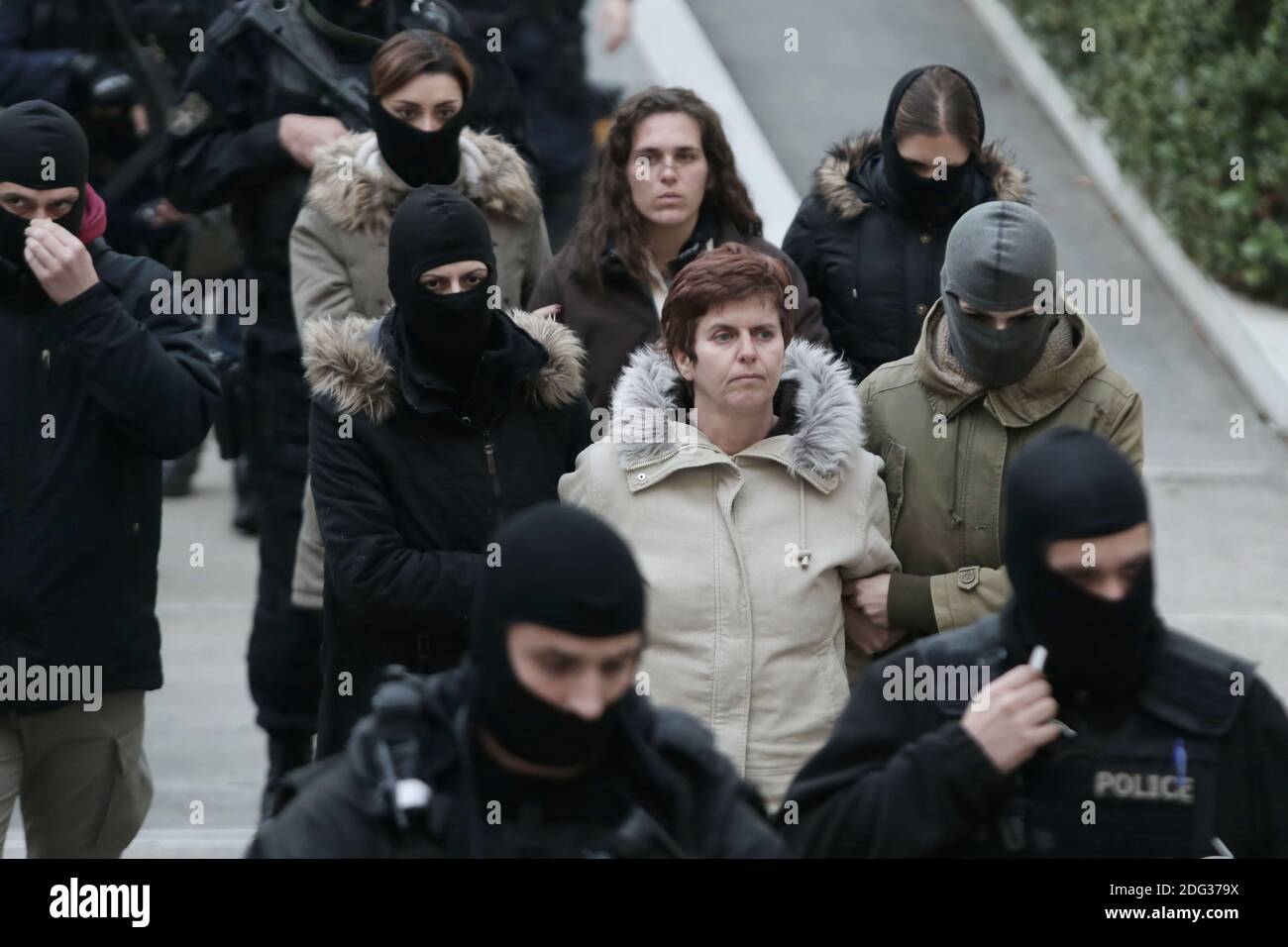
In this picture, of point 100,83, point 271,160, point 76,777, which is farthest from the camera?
point 100,83

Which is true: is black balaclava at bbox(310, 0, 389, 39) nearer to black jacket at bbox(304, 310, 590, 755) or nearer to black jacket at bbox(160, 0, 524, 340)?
black jacket at bbox(160, 0, 524, 340)

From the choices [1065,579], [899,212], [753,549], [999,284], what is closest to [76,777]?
[753,549]

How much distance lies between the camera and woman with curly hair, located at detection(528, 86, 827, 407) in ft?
17.6

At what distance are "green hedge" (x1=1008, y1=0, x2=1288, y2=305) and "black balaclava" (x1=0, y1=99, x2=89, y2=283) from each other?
626cm

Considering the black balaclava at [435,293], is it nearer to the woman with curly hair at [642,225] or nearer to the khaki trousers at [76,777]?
the woman with curly hair at [642,225]

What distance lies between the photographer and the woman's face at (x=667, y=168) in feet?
17.7

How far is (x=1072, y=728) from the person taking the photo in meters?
3.25

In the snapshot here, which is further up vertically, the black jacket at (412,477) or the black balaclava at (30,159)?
the black balaclava at (30,159)

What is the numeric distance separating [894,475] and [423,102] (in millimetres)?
1726

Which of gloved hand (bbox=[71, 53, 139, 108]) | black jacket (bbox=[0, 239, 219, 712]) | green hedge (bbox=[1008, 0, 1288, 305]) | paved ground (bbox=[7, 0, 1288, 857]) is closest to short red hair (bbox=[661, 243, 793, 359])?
black jacket (bbox=[0, 239, 219, 712])

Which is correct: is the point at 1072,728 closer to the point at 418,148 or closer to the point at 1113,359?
the point at 418,148

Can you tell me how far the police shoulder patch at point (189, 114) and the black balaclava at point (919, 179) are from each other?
206 centimetres

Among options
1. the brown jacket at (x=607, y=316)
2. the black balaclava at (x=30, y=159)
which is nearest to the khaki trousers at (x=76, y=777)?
the black balaclava at (x=30, y=159)
